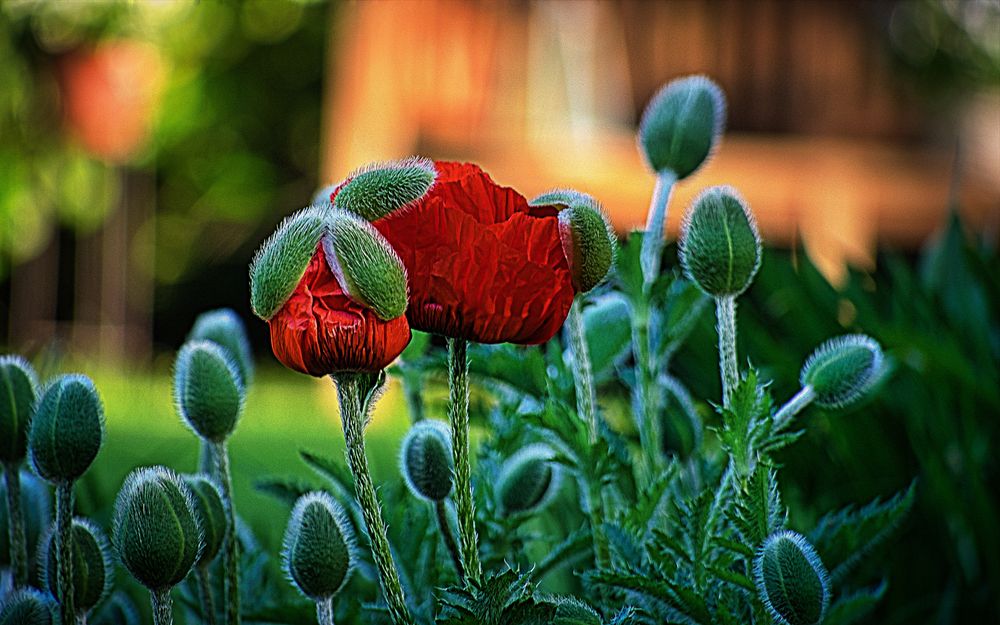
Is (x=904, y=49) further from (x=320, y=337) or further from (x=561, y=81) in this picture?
(x=320, y=337)

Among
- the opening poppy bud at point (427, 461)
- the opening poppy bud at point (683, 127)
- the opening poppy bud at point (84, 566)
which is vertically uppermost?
the opening poppy bud at point (683, 127)

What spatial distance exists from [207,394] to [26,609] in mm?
137

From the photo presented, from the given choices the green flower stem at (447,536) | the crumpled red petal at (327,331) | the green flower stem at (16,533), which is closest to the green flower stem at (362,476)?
the crumpled red petal at (327,331)

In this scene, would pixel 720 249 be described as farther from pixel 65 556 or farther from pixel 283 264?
pixel 65 556

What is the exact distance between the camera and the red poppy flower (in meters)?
0.55

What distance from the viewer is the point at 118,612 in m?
0.82

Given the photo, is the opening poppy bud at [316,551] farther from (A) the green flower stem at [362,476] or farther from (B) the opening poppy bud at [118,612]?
(B) the opening poppy bud at [118,612]

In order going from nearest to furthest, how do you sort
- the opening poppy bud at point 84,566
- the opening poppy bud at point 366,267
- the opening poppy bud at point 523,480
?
the opening poppy bud at point 366,267, the opening poppy bud at point 84,566, the opening poppy bud at point 523,480

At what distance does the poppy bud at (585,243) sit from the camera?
0.59m

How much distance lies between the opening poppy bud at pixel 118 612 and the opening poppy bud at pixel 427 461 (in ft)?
0.69

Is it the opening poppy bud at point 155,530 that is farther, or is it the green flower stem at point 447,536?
the green flower stem at point 447,536

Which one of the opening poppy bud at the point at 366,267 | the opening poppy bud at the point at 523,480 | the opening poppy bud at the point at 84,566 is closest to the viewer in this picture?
the opening poppy bud at the point at 366,267

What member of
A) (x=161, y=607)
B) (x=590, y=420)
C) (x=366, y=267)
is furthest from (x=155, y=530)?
(x=590, y=420)

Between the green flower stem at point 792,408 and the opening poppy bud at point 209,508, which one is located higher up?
the green flower stem at point 792,408
